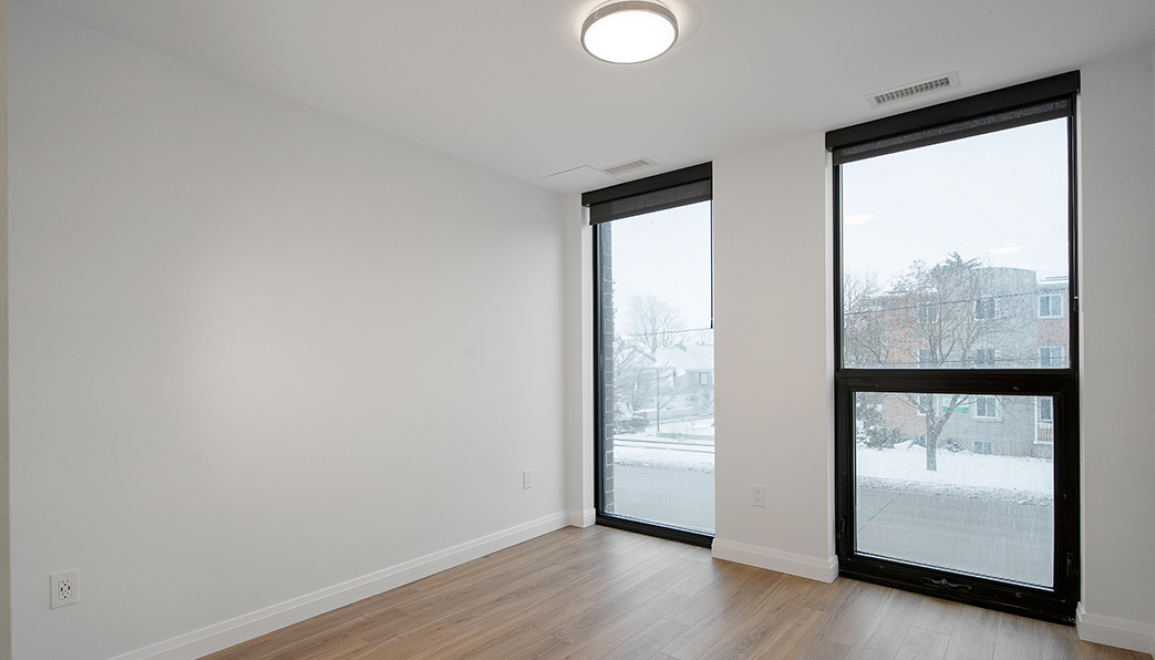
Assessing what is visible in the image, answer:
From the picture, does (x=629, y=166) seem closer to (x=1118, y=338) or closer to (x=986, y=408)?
(x=986, y=408)

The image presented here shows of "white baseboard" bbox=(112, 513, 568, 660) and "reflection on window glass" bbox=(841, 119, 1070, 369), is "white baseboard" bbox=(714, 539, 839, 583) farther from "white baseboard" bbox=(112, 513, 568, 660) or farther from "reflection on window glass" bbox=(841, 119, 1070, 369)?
"white baseboard" bbox=(112, 513, 568, 660)

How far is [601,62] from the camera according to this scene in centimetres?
275

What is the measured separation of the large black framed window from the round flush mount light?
1568 mm

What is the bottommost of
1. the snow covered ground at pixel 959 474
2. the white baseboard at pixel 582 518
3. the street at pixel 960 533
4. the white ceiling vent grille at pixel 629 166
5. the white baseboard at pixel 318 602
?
the white baseboard at pixel 582 518

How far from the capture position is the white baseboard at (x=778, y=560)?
3479 mm

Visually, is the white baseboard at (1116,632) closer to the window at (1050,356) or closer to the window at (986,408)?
the window at (986,408)

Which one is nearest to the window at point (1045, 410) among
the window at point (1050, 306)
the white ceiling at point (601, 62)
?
the window at point (1050, 306)

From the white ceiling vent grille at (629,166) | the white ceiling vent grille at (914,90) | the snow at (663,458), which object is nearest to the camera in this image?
the white ceiling vent grille at (914,90)

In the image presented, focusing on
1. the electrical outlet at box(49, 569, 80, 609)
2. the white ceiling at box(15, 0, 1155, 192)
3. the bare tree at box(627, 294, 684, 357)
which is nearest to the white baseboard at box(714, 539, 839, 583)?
the bare tree at box(627, 294, 684, 357)

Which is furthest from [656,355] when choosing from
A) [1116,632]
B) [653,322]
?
[1116,632]

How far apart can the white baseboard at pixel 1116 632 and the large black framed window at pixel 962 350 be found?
0.17 m

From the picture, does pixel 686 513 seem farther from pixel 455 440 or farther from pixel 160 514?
pixel 160 514

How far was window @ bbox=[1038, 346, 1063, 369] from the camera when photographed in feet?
9.68

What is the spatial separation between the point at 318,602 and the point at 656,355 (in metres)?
2.66
